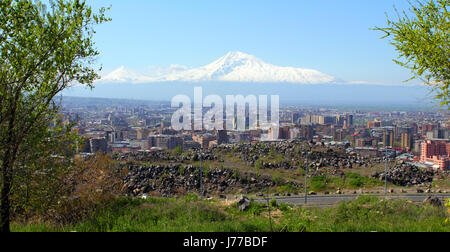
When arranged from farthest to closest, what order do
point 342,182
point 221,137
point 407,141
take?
point 221,137, point 407,141, point 342,182

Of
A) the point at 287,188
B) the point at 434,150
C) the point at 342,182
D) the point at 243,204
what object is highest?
the point at 243,204

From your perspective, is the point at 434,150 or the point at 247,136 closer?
the point at 434,150

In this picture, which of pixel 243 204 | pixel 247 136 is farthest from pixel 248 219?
pixel 247 136

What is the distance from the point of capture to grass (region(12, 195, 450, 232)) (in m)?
5.09

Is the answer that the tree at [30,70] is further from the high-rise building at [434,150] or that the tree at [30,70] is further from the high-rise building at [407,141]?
the high-rise building at [407,141]

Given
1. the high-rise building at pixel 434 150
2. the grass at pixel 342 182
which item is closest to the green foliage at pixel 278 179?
the grass at pixel 342 182

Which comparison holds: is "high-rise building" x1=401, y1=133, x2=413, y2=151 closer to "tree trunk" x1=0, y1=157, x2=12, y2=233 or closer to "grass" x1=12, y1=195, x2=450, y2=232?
"grass" x1=12, y1=195, x2=450, y2=232

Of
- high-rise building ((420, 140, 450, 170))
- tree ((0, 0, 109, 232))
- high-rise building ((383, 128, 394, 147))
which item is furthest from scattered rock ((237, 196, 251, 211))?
high-rise building ((383, 128, 394, 147))

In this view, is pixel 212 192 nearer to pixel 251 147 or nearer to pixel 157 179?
pixel 157 179

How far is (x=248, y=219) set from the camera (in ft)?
22.5

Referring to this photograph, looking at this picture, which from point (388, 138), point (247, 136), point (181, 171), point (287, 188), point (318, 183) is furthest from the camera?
point (247, 136)

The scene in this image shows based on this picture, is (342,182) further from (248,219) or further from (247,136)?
(247,136)

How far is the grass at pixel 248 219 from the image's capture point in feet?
16.7

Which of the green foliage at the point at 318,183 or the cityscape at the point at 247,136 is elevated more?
the cityscape at the point at 247,136
